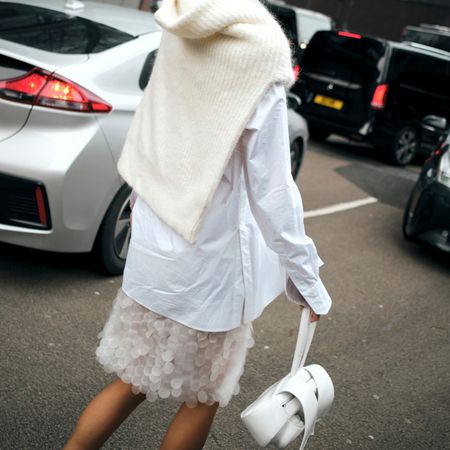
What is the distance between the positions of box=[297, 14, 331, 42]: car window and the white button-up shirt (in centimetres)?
1386

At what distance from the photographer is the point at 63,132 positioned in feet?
13.1

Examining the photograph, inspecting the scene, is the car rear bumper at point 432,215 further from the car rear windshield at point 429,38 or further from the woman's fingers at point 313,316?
the car rear windshield at point 429,38

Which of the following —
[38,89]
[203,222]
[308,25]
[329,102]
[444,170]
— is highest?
[203,222]

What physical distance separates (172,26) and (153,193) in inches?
19.5

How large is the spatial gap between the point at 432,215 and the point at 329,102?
5.54 metres

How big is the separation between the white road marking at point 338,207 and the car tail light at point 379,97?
2785mm

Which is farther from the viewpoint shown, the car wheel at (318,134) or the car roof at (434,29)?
the car roof at (434,29)

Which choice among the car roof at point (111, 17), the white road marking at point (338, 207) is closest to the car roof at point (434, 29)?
the white road marking at point (338, 207)

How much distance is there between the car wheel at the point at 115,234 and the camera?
4.32 metres

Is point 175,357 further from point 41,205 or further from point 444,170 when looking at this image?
point 444,170

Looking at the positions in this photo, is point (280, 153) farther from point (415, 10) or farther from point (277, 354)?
point (415, 10)

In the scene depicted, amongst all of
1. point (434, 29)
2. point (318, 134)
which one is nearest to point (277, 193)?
point (318, 134)

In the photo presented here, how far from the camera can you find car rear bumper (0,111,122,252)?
389cm

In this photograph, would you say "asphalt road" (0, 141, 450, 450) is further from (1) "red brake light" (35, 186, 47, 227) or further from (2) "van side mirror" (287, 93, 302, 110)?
(2) "van side mirror" (287, 93, 302, 110)
